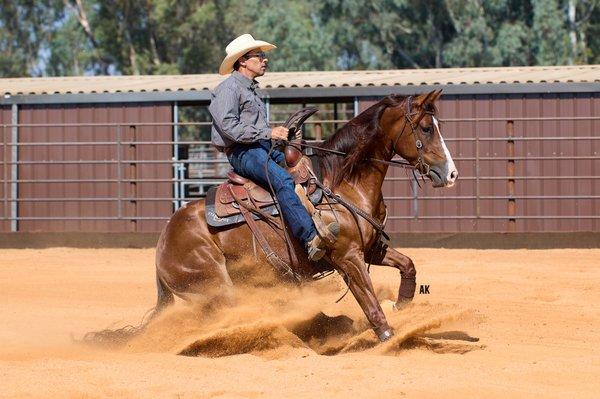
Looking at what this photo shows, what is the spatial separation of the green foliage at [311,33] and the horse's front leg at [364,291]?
38.3 meters

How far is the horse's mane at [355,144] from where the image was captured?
8.53 metres

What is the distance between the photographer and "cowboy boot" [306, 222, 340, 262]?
26.7ft

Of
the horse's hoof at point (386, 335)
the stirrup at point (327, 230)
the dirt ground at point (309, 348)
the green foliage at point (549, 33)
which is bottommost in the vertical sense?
the dirt ground at point (309, 348)

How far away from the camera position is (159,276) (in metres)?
8.66

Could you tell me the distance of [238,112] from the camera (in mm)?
8250

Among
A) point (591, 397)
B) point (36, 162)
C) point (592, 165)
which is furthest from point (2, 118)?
point (591, 397)

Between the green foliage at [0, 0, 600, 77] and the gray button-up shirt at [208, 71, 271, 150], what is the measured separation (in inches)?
1494

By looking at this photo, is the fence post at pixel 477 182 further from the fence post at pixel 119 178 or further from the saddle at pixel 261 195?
the saddle at pixel 261 195

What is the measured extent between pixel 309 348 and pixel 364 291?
0.63 meters

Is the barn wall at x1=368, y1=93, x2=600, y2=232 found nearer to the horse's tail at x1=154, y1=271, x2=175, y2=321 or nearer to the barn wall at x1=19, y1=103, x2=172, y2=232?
the barn wall at x1=19, y1=103, x2=172, y2=232

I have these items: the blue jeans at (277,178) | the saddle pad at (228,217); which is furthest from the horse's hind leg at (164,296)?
the blue jeans at (277,178)

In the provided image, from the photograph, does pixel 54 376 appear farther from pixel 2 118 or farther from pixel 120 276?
pixel 2 118

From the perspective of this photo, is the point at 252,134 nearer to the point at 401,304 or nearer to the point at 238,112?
the point at 238,112

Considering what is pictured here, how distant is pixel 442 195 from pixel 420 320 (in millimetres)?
9912
